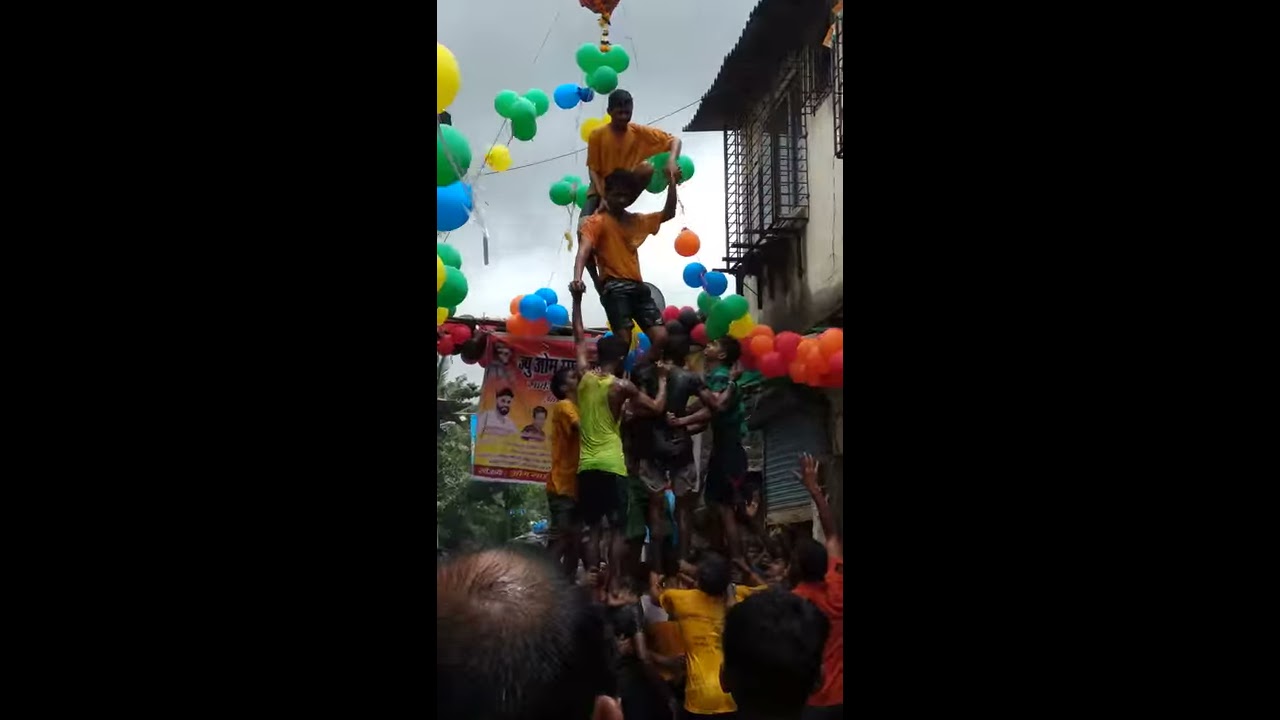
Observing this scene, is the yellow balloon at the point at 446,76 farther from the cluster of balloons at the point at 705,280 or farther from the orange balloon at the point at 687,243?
the cluster of balloons at the point at 705,280

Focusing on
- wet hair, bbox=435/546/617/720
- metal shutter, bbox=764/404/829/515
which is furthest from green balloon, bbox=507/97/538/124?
wet hair, bbox=435/546/617/720

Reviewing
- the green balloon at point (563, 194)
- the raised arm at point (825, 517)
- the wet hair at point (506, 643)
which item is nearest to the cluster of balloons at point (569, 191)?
the green balloon at point (563, 194)

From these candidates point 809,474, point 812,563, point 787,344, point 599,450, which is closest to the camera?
point 812,563

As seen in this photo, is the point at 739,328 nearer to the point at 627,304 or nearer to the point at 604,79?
the point at 627,304

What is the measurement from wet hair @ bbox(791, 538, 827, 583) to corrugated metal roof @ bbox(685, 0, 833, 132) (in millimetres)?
3042

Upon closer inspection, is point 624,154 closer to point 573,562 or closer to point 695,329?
point 695,329

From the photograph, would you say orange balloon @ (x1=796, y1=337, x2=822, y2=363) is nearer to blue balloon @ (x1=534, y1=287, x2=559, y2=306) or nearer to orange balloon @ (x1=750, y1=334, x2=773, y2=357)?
orange balloon @ (x1=750, y1=334, x2=773, y2=357)

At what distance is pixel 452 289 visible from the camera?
426cm

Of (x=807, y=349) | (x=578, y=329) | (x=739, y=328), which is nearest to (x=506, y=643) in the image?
(x=578, y=329)

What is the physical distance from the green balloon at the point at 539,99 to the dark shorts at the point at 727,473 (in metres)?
1.61

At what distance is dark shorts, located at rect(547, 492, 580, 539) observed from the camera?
13.9 ft

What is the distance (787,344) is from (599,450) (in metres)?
1.00

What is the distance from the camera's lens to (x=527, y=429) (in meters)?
6.47
